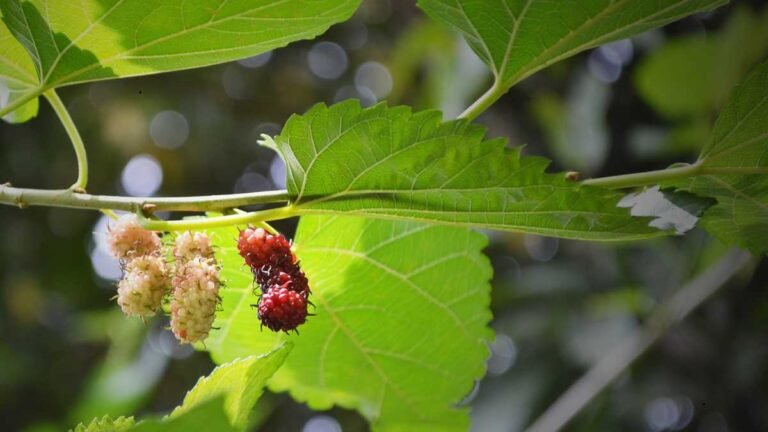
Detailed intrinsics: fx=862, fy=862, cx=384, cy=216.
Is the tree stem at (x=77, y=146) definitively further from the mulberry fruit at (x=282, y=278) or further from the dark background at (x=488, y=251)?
the dark background at (x=488, y=251)

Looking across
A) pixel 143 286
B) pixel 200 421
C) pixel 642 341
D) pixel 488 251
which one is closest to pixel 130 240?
pixel 143 286

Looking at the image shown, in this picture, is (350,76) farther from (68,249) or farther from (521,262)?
(68,249)

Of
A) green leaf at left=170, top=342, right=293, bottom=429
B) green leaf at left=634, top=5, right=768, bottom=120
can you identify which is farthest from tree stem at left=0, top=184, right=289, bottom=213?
green leaf at left=634, top=5, right=768, bottom=120

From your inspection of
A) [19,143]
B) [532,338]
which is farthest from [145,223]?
[19,143]

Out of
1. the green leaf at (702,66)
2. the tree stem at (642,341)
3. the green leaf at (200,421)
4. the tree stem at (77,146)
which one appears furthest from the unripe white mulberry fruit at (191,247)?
the green leaf at (702,66)

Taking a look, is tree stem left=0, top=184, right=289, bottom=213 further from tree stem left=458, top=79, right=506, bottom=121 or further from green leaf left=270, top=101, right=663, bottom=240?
tree stem left=458, top=79, right=506, bottom=121

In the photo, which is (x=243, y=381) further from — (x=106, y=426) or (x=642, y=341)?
(x=642, y=341)
